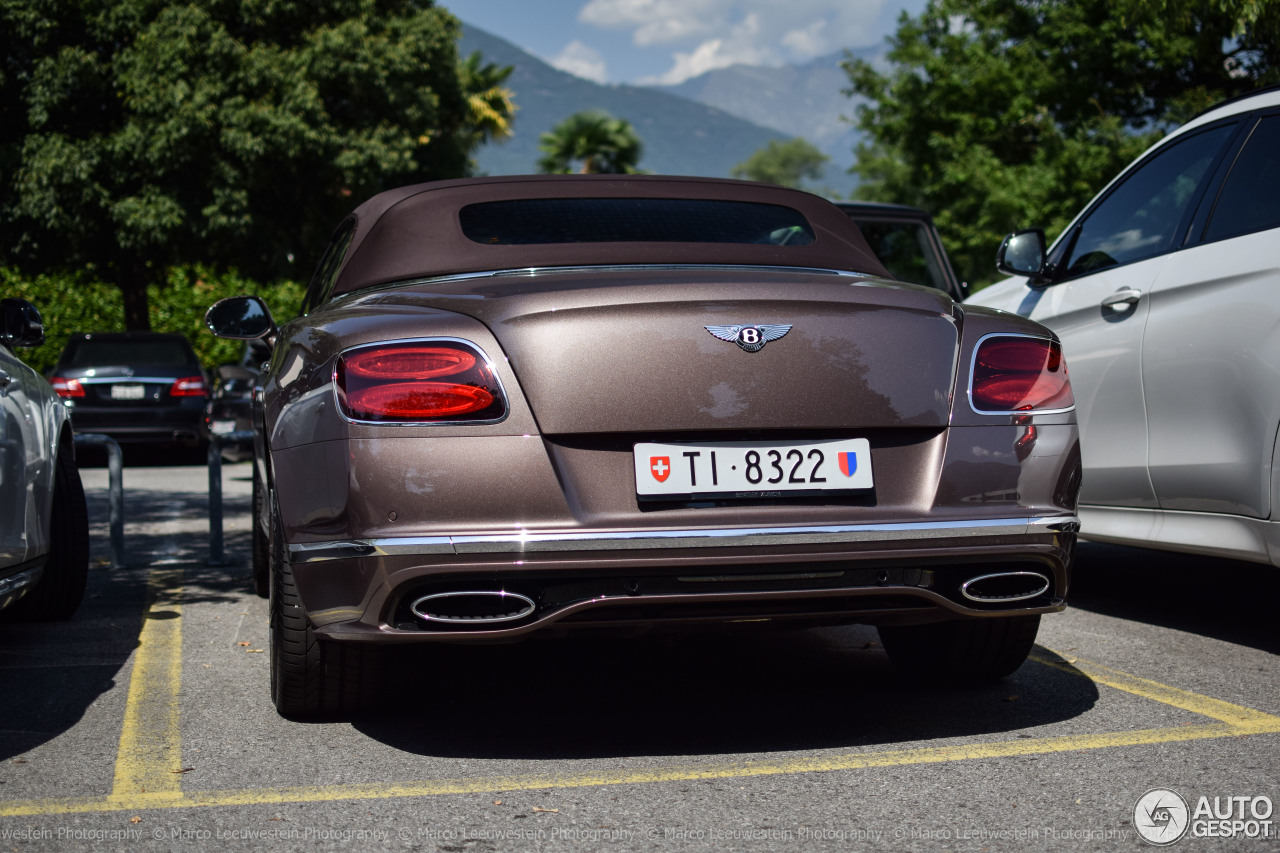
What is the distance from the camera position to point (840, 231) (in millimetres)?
4469

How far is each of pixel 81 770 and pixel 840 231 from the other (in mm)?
2792

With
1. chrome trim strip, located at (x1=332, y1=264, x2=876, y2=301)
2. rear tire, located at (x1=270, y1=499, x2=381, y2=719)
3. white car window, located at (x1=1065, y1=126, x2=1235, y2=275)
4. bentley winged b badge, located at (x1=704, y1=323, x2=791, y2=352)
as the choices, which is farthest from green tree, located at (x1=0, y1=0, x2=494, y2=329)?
bentley winged b badge, located at (x1=704, y1=323, x2=791, y2=352)

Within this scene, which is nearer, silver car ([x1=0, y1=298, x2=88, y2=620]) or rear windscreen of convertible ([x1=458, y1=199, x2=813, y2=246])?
silver car ([x1=0, y1=298, x2=88, y2=620])

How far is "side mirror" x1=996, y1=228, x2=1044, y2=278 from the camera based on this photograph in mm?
5402

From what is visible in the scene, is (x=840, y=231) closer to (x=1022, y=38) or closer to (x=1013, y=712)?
(x=1013, y=712)

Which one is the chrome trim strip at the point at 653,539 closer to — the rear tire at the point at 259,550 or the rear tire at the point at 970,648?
the rear tire at the point at 970,648

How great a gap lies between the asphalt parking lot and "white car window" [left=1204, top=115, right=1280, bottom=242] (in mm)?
1432

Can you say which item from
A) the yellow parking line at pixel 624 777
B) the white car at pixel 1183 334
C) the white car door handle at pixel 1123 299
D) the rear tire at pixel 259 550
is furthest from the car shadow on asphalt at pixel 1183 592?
the rear tire at pixel 259 550

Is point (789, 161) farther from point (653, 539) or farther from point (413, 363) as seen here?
point (653, 539)

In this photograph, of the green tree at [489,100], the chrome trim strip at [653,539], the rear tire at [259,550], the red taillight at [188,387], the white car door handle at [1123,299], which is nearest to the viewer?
the chrome trim strip at [653,539]

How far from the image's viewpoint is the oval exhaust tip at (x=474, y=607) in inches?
118

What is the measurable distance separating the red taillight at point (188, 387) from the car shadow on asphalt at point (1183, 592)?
11625mm

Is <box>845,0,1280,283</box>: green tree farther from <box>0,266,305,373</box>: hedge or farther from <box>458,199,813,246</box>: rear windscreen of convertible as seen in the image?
<box>458,199,813,246</box>: rear windscreen of convertible

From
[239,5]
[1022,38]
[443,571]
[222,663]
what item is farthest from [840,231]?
[1022,38]
